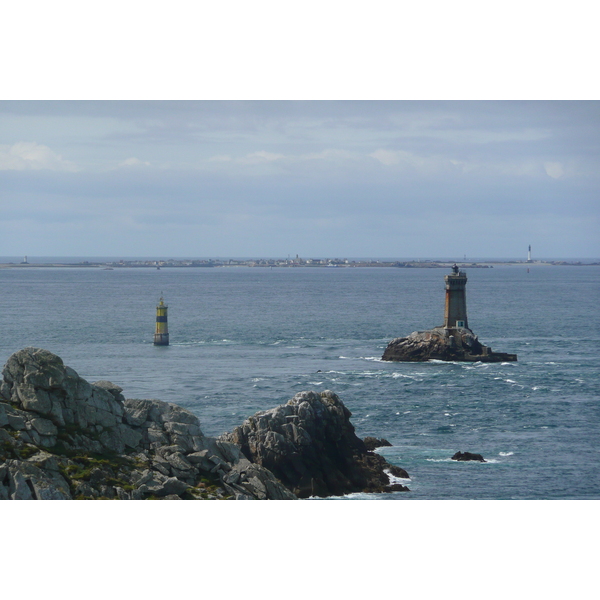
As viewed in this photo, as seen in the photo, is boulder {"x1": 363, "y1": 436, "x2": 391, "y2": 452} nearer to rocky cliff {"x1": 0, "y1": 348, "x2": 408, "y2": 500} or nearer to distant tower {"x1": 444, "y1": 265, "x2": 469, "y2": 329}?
rocky cliff {"x1": 0, "y1": 348, "x2": 408, "y2": 500}

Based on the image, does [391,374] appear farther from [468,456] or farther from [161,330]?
[161,330]

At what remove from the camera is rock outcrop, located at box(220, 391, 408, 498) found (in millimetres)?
28875

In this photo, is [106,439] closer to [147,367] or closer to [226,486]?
[226,486]

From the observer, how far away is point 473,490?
28312 millimetres

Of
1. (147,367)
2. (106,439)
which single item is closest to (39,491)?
(106,439)

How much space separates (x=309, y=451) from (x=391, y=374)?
2692cm

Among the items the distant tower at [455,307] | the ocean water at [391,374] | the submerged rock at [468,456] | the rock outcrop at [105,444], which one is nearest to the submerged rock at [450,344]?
the distant tower at [455,307]

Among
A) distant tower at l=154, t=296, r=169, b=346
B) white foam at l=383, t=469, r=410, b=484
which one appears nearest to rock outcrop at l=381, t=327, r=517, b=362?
distant tower at l=154, t=296, r=169, b=346

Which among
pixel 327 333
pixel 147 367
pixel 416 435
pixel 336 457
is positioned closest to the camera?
pixel 336 457

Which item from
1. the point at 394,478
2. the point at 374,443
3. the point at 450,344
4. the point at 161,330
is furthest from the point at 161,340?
the point at 394,478

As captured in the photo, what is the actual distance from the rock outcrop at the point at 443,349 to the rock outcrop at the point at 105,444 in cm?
4285

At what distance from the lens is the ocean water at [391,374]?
107 feet

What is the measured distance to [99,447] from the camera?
19.9 m

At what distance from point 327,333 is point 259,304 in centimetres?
4133
